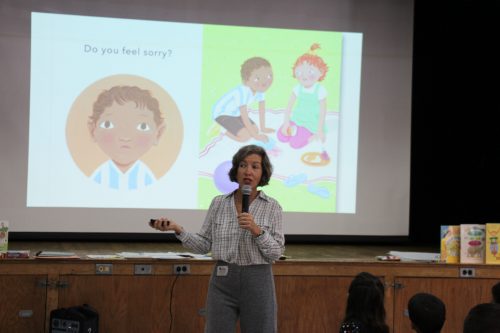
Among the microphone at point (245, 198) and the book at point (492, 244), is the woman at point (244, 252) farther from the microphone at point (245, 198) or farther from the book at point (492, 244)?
the book at point (492, 244)

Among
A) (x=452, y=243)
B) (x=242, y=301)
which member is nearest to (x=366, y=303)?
(x=242, y=301)

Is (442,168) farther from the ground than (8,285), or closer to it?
farther from the ground

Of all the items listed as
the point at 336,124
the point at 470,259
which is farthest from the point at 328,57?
the point at 470,259

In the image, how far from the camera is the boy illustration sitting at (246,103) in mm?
5965

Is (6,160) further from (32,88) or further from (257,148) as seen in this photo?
(257,148)

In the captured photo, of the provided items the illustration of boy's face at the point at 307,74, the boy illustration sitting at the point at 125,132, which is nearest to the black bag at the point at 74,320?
the boy illustration sitting at the point at 125,132

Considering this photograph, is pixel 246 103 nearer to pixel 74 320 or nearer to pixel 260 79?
pixel 260 79

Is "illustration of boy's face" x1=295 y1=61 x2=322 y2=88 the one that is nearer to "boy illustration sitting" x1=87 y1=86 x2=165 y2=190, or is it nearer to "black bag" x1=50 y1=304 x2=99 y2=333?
"boy illustration sitting" x1=87 y1=86 x2=165 y2=190

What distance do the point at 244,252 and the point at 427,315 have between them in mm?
995

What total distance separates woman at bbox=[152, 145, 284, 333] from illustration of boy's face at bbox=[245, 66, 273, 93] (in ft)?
9.01

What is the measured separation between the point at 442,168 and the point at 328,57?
185 cm

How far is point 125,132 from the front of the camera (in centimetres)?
582

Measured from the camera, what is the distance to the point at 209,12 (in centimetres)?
611

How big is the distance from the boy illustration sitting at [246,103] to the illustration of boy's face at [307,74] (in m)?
0.25
